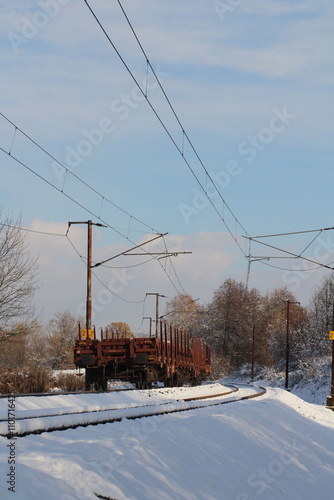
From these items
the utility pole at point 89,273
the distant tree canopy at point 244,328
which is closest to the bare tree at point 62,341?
the distant tree canopy at point 244,328

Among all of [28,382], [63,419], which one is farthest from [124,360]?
[63,419]

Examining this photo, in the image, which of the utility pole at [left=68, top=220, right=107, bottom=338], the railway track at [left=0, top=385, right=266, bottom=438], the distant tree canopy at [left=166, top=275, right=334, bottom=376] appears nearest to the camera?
the railway track at [left=0, top=385, right=266, bottom=438]

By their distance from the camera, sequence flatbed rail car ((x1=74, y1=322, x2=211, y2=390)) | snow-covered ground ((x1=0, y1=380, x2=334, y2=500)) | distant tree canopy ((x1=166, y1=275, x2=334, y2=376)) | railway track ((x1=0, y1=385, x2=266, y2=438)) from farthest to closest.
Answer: distant tree canopy ((x1=166, y1=275, x2=334, y2=376))
flatbed rail car ((x1=74, y1=322, x2=211, y2=390))
railway track ((x1=0, y1=385, x2=266, y2=438))
snow-covered ground ((x1=0, y1=380, x2=334, y2=500))

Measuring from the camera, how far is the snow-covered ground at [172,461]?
659 cm

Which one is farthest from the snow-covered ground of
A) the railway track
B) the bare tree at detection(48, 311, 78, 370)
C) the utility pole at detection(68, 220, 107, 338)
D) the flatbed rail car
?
the bare tree at detection(48, 311, 78, 370)

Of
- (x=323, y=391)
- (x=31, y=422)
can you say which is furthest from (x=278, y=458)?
(x=323, y=391)

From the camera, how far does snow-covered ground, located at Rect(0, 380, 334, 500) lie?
21.6 feet

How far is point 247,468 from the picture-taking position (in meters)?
10.4

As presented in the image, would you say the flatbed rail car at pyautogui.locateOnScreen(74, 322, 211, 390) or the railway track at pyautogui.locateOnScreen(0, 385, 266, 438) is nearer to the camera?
the railway track at pyautogui.locateOnScreen(0, 385, 266, 438)

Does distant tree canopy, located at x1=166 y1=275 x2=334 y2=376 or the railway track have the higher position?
the railway track

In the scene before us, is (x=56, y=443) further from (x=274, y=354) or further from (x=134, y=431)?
(x=274, y=354)

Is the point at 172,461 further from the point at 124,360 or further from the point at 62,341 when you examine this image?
the point at 62,341

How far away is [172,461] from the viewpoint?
8.66 m

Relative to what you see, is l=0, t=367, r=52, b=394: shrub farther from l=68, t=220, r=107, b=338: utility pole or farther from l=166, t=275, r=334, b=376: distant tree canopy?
l=166, t=275, r=334, b=376: distant tree canopy
